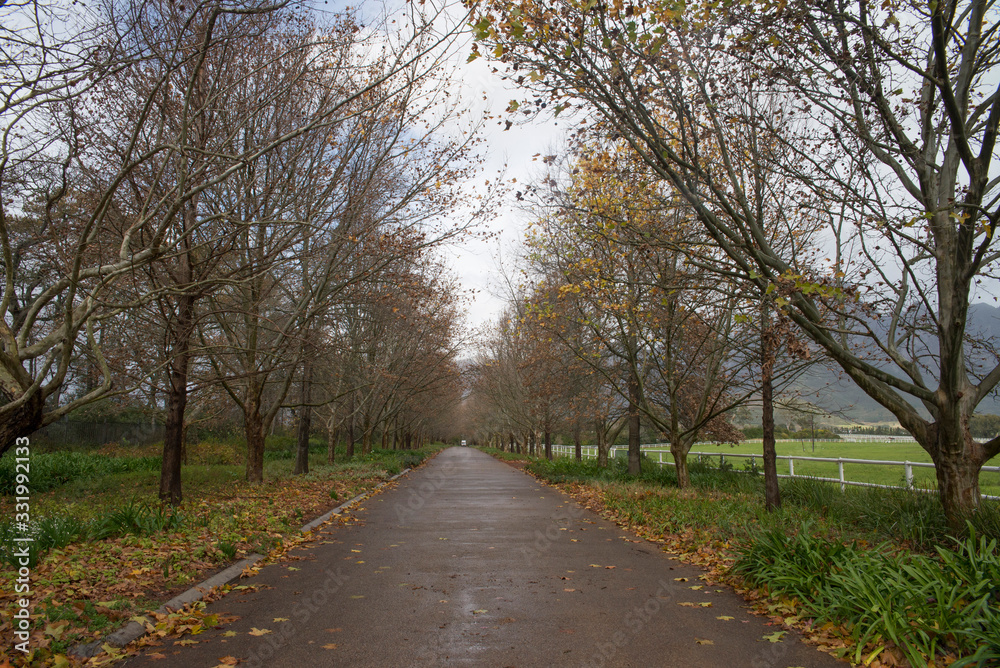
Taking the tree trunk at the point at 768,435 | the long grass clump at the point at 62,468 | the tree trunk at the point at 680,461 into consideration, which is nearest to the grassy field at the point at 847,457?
the tree trunk at the point at 768,435

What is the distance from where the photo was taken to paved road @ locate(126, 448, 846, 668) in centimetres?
441

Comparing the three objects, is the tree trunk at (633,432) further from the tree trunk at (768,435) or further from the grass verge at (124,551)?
the grass verge at (124,551)

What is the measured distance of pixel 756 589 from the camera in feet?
19.9

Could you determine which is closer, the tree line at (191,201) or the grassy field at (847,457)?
the tree line at (191,201)

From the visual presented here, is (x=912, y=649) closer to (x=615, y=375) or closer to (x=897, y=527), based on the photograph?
(x=897, y=527)

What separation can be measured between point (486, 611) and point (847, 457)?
16.8m

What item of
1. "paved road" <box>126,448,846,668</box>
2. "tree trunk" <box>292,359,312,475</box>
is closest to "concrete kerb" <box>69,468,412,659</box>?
"paved road" <box>126,448,846,668</box>

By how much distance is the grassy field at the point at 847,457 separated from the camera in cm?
1924

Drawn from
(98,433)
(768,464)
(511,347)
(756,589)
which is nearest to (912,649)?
(756,589)

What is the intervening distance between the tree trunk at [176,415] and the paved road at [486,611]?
121 inches

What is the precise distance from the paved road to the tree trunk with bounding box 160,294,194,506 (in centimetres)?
308

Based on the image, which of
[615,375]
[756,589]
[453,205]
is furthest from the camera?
[615,375]

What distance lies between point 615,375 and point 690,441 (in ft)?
10.2

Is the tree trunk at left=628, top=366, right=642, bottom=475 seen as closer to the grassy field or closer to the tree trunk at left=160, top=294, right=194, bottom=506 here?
the grassy field
